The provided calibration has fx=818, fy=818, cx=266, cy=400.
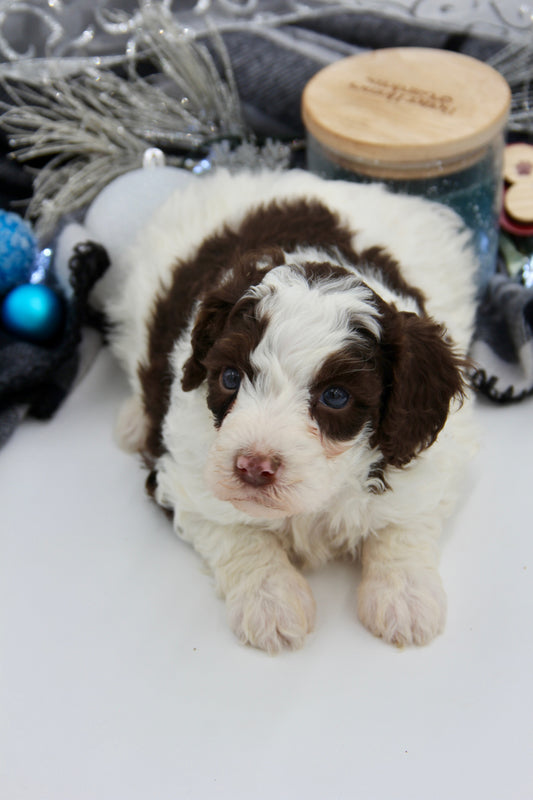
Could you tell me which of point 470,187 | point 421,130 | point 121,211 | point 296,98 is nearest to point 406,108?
point 421,130

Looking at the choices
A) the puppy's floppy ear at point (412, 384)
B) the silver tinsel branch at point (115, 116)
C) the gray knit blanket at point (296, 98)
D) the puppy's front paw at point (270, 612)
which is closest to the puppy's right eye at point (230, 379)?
the puppy's floppy ear at point (412, 384)

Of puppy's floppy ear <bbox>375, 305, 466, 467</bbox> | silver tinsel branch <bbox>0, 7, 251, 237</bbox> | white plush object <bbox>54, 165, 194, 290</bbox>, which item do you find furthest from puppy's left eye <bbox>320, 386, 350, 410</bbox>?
silver tinsel branch <bbox>0, 7, 251, 237</bbox>

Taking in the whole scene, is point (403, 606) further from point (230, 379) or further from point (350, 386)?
point (230, 379)

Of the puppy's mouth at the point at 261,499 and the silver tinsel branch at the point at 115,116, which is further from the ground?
the puppy's mouth at the point at 261,499

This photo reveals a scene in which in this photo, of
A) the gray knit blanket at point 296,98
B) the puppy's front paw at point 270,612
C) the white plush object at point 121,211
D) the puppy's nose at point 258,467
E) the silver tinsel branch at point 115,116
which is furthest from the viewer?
the silver tinsel branch at point 115,116

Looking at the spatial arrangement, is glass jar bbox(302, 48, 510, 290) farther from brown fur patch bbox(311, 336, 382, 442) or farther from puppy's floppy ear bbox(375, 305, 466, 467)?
brown fur patch bbox(311, 336, 382, 442)

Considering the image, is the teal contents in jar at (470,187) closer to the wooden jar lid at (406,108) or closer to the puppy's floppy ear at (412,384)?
the wooden jar lid at (406,108)

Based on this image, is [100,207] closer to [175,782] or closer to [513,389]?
[513,389]

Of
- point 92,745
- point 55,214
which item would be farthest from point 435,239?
point 92,745
